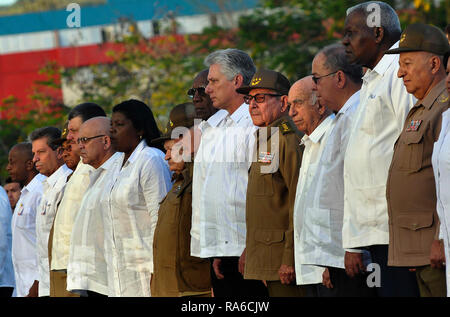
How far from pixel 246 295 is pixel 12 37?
30241mm

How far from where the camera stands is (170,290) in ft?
25.0

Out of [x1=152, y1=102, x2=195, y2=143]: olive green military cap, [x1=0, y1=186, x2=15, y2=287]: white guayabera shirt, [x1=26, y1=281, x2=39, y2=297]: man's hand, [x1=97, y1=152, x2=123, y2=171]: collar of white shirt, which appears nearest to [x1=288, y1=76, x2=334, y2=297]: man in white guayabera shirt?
[x1=152, y1=102, x2=195, y2=143]: olive green military cap

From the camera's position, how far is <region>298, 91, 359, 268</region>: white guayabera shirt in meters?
5.94

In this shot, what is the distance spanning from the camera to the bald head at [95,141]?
894 centimetres

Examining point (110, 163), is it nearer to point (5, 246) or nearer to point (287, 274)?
point (5, 246)

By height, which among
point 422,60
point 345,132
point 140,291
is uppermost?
point 422,60

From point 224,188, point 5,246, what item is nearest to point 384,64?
point 224,188

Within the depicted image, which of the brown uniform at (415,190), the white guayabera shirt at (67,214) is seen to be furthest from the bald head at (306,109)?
the white guayabera shirt at (67,214)

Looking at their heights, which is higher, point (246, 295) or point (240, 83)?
point (240, 83)

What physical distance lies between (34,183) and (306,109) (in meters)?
5.14

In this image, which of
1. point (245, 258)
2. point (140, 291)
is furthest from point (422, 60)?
point (140, 291)

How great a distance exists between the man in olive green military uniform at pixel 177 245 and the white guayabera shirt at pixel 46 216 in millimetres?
2149

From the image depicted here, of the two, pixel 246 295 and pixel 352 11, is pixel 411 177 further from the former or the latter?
pixel 246 295

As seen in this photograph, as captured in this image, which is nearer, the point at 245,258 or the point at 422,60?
the point at 422,60
